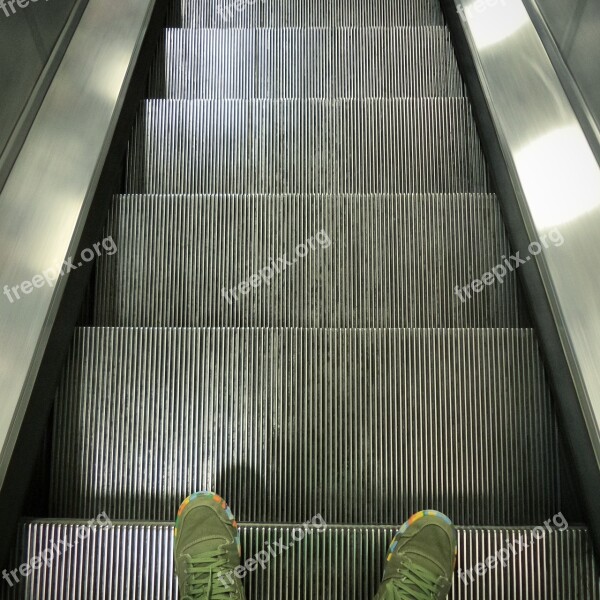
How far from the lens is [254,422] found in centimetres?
187

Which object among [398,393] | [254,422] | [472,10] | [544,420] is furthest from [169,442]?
[472,10]

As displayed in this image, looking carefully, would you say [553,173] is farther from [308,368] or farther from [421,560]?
[421,560]

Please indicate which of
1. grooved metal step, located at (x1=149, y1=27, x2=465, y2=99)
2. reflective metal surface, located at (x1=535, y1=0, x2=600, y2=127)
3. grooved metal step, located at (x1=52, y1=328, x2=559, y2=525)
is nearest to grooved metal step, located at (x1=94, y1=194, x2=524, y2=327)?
grooved metal step, located at (x1=52, y1=328, x2=559, y2=525)

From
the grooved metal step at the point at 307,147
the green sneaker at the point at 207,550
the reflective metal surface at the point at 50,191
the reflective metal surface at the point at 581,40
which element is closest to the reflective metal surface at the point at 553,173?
the reflective metal surface at the point at 581,40

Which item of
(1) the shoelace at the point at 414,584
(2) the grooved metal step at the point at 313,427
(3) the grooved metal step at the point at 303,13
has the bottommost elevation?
(1) the shoelace at the point at 414,584

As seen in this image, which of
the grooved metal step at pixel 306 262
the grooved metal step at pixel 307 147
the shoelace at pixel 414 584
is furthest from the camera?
the grooved metal step at pixel 307 147

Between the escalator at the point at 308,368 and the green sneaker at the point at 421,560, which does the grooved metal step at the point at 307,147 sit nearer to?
the escalator at the point at 308,368

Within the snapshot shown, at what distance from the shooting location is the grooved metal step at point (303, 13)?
3.29m

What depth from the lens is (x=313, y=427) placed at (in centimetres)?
186

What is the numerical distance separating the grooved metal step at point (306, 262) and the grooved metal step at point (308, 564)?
2.50 ft

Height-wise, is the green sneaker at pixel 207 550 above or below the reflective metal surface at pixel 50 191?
below

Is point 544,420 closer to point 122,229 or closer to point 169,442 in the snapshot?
point 169,442

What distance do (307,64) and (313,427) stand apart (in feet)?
6.44

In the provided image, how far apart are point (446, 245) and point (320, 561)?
1218mm
